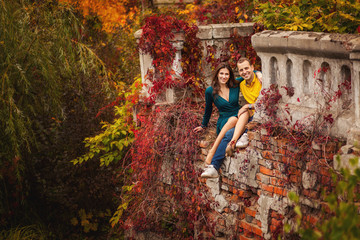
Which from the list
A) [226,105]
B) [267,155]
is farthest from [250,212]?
[226,105]

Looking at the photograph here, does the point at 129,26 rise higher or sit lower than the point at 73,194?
higher

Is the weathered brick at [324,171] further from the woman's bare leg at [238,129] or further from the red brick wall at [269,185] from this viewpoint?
the woman's bare leg at [238,129]

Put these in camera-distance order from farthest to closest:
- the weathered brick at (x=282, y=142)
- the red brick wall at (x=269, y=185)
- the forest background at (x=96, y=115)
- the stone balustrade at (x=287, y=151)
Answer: the forest background at (x=96, y=115)
the weathered brick at (x=282, y=142)
the red brick wall at (x=269, y=185)
the stone balustrade at (x=287, y=151)

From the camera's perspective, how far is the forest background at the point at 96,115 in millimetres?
6203

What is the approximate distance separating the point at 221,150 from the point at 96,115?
3.44 metres

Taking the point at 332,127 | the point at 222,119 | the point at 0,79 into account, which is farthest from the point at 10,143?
the point at 332,127

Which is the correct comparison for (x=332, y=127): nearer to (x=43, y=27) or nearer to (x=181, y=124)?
(x=181, y=124)

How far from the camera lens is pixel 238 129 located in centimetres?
540

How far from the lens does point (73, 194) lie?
963cm

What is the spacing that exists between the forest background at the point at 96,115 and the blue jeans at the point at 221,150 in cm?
60

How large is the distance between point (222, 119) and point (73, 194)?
506cm

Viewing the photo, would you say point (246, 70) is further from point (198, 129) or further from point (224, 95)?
point (198, 129)

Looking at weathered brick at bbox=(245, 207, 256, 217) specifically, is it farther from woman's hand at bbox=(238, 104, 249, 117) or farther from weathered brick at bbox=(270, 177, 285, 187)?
woman's hand at bbox=(238, 104, 249, 117)

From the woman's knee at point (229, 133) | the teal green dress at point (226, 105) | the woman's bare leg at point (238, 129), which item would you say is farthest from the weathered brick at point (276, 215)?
the teal green dress at point (226, 105)
